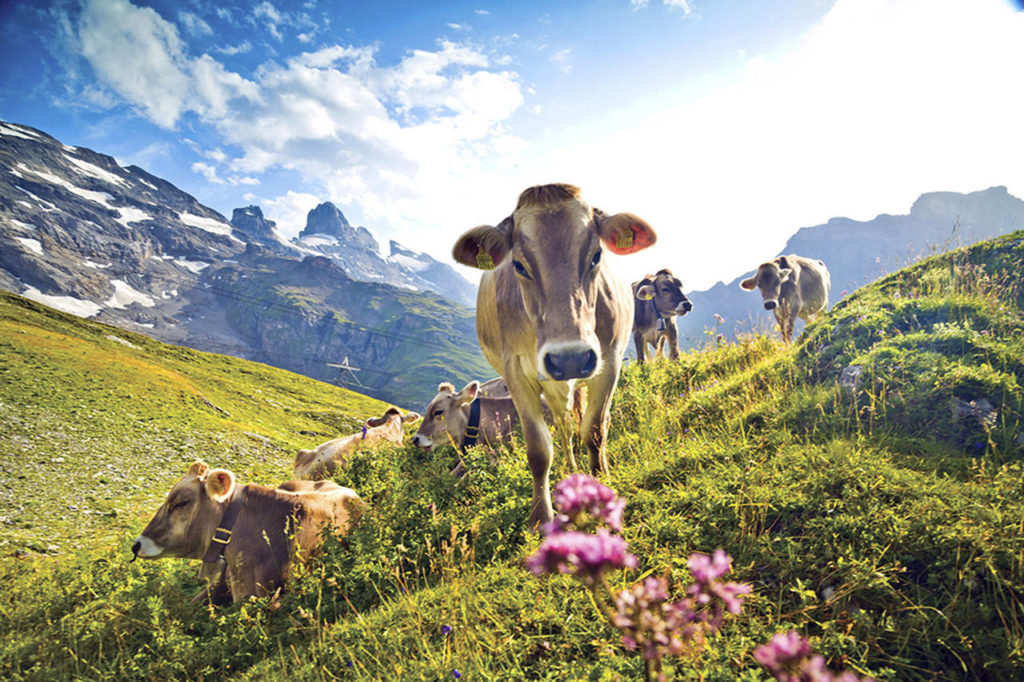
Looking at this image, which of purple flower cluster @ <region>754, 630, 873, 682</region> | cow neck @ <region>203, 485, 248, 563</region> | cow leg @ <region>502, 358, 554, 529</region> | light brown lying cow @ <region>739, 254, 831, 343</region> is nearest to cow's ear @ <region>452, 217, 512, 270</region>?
cow leg @ <region>502, 358, 554, 529</region>

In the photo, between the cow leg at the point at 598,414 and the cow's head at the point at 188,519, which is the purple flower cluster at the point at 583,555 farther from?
the cow's head at the point at 188,519

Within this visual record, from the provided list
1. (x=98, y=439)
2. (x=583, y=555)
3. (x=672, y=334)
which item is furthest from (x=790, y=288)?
(x=98, y=439)

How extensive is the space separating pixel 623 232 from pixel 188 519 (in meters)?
6.78

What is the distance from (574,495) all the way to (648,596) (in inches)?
12.8

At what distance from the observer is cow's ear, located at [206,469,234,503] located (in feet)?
19.6

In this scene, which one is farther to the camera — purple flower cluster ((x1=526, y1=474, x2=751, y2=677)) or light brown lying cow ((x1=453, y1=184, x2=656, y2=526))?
light brown lying cow ((x1=453, y1=184, x2=656, y2=526))

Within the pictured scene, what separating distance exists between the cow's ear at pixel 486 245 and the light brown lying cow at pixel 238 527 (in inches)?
143

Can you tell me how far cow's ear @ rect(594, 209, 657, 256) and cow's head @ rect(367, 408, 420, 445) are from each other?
28.7 feet

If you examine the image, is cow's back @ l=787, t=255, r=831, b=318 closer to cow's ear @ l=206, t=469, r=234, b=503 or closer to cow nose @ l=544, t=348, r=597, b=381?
cow nose @ l=544, t=348, r=597, b=381

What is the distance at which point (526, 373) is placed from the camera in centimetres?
482

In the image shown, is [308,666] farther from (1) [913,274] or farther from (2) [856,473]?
(1) [913,274]

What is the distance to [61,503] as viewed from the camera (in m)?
12.0

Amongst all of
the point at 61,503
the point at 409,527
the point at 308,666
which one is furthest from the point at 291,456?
the point at 308,666

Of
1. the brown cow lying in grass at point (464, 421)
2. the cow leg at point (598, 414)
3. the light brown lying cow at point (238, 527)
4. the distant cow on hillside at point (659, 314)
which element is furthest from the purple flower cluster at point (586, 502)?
the distant cow on hillside at point (659, 314)
